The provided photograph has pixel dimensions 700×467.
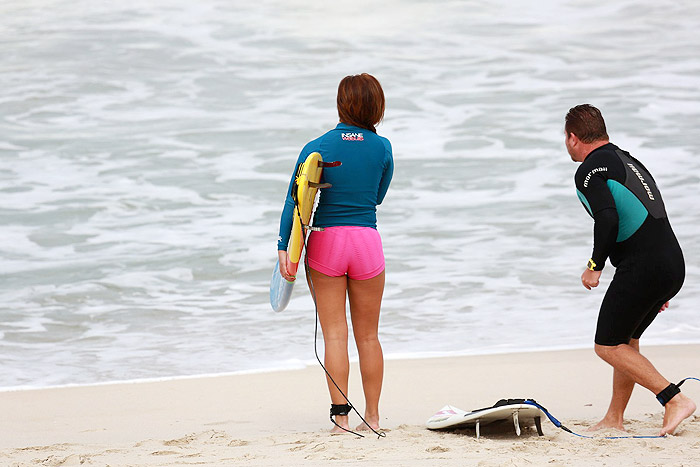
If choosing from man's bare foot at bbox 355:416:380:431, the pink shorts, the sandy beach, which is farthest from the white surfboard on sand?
the pink shorts

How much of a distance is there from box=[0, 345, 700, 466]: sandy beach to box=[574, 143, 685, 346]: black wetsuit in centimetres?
58

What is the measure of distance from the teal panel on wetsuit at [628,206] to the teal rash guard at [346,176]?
1047mm

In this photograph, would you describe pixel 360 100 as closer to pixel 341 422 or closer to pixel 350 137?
pixel 350 137

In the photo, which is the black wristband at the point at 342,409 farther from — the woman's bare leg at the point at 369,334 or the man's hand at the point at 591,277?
the man's hand at the point at 591,277

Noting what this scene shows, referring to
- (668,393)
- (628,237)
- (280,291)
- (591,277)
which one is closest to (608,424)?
(668,393)

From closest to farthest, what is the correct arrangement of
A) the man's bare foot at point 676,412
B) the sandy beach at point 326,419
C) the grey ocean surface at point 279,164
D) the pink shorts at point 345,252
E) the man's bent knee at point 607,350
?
the sandy beach at point 326,419 → the man's bare foot at point 676,412 → the man's bent knee at point 607,350 → the pink shorts at point 345,252 → the grey ocean surface at point 279,164

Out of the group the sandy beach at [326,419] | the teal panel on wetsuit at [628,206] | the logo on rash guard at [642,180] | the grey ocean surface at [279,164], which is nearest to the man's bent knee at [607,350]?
the sandy beach at [326,419]

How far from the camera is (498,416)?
3877mm

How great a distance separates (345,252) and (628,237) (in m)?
1.26

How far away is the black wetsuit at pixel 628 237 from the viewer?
3814mm

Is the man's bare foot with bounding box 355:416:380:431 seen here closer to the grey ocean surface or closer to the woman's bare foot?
the woman's bare foot

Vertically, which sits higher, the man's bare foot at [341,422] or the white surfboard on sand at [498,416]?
the white surfboard on sand at [498,416]

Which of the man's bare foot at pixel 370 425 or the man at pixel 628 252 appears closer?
the man at pixel 628 252

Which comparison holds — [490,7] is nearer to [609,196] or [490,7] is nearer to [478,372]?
[478,372]
